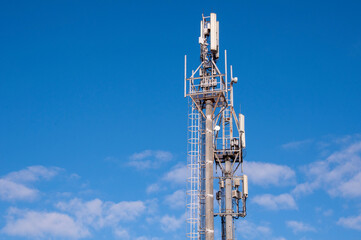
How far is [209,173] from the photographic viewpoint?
80500 mm

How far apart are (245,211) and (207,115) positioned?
15.0 metres

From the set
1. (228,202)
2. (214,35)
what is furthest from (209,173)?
(214,35)

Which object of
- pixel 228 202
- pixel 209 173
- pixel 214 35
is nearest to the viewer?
pixel 209 173

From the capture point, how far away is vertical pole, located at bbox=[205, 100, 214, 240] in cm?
7788

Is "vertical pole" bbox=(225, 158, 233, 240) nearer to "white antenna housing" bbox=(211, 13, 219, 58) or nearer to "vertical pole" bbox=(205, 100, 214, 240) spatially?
"vertical pole" bbox=(205, 100, 214, 240)

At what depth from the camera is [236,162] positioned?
88938mm

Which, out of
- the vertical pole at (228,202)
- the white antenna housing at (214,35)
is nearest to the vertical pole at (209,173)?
the vertical pole at (228,202)

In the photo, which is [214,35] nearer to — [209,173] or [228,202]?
[209,173]

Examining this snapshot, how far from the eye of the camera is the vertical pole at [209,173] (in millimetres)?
77875

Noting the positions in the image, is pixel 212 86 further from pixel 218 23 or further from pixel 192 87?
pixel 218 23

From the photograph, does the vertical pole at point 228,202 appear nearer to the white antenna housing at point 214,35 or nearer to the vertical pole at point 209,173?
the vertical pole at point 209,173

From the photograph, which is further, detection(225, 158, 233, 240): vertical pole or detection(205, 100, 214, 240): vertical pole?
detection(225, 158, 233, 240): vertical pole

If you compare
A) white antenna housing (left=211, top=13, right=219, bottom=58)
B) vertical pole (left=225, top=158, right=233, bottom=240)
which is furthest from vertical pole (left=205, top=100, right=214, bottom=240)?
white antenna housing (left=211, top=13, right=219, bottom=58)

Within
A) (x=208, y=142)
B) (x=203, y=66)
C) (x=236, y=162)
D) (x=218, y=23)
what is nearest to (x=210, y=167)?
(x=208, y=142)
